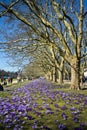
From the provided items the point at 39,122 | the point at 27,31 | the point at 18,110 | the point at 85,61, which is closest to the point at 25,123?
the point at 39,122

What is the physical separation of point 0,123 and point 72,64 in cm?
1510

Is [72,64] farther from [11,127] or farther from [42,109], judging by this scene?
[11,127]

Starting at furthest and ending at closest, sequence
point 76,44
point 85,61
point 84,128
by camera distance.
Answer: point 85,61 → point 76,44 → point 84,128

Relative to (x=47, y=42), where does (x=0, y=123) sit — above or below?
below

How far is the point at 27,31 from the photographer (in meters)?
29.1

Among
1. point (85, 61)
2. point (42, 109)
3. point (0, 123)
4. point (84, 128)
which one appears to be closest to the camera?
point (84, 128)

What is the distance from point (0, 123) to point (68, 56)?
49.9 ft

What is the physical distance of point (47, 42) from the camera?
21.9 m

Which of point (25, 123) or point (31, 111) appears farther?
point (31, 111)

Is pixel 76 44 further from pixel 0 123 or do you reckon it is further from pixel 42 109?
pixel 0 123

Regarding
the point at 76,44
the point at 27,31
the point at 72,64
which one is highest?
the point at 27,31

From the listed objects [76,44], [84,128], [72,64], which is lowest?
[84,128]

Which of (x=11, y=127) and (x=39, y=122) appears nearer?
(x=11, y=127)

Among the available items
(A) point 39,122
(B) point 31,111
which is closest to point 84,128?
(A) point 39,122
